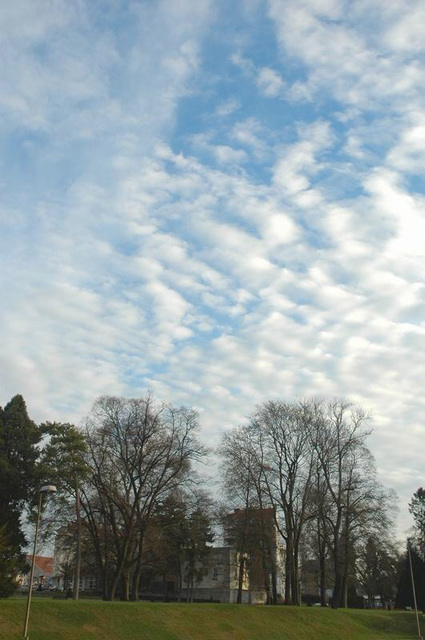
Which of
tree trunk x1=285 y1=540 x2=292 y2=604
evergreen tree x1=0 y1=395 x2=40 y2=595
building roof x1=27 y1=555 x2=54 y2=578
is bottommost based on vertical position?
building roof x1=27 y1=555 x2=54 y2=578

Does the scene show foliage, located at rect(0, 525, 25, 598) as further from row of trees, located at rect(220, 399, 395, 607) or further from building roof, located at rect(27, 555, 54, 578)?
building roof, located at rect(27, 555, 54, 578)

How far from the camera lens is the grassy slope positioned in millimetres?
29141

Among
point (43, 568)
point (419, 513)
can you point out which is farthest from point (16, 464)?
point (43, 568)

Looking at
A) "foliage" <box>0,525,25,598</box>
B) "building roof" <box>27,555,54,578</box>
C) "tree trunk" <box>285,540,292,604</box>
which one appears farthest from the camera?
"building roof" <box>27,555,54,578</box>

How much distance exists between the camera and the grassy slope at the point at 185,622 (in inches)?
1147

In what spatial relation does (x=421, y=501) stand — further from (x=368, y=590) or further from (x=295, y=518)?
(x=295, y=518)

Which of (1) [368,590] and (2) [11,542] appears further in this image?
(1) [368,590]

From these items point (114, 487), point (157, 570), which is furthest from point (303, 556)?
point (114, 487)

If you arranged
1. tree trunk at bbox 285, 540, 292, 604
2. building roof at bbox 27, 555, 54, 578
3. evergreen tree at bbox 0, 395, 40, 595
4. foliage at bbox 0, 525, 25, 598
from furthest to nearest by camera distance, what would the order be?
building roof at bbox 27, 555, 54, 578
tree trunk at bbox 285, 540, 292, 604
evergreen tree at bbox 0, 395, 40, 595
foliage at bbox 0, 525, 25, 598

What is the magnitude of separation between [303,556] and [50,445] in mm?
35835

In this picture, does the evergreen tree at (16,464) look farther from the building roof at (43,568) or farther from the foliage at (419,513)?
the building roof at (43,568)

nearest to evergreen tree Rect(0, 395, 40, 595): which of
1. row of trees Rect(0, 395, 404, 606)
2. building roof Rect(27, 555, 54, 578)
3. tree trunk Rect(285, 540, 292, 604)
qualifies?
row of trees Rect(0, 395, 404, 606)

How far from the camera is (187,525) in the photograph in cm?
5388

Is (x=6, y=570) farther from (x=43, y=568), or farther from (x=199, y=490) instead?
(x=43, y=568)
